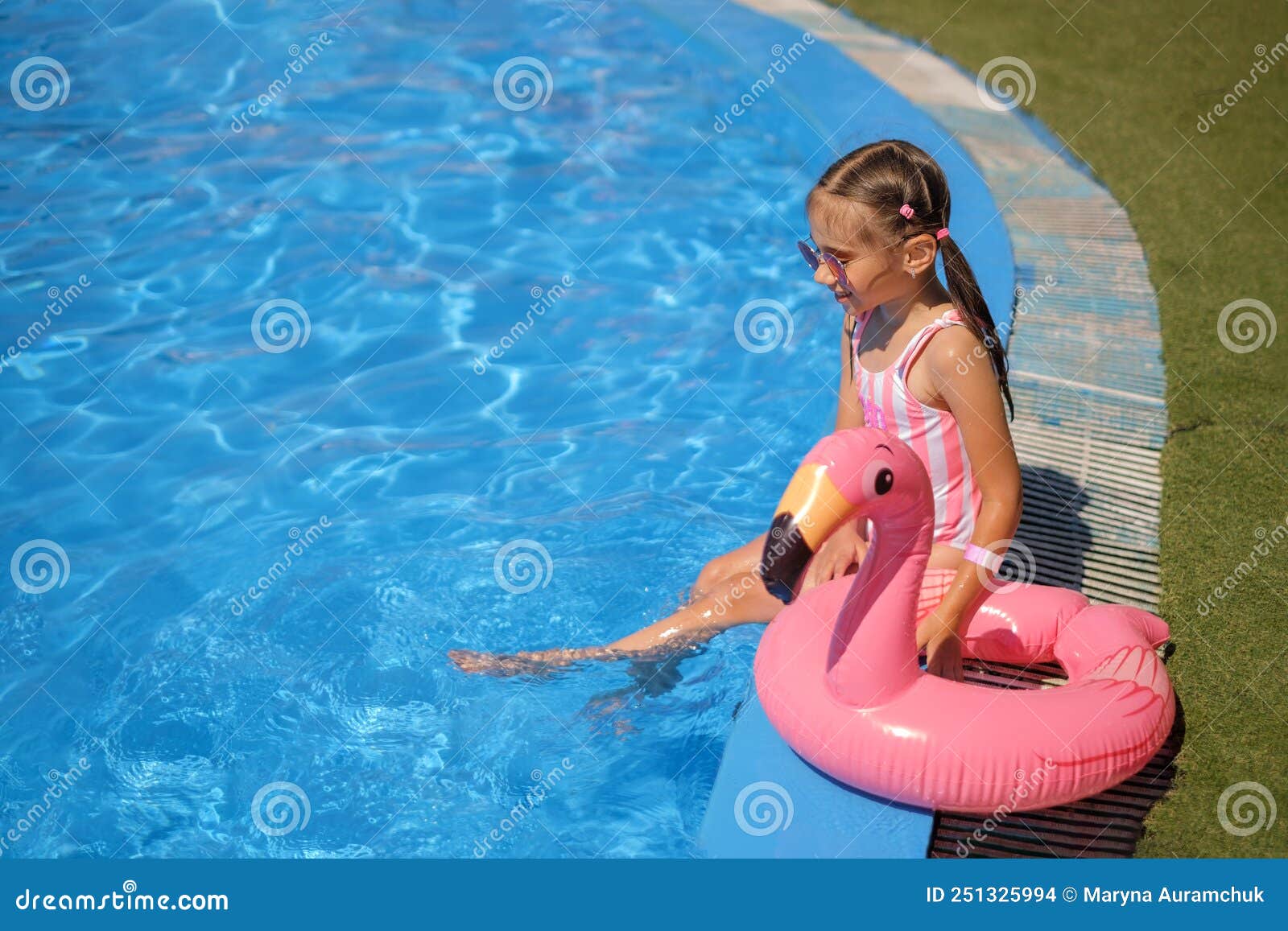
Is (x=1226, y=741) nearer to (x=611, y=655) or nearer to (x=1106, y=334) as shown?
(x=611, y=655)

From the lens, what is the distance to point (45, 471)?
5.61 meters

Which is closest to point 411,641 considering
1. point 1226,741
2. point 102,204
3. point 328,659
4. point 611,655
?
point 328,659

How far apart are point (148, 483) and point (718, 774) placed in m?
3.32

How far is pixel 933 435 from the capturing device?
3758mm
